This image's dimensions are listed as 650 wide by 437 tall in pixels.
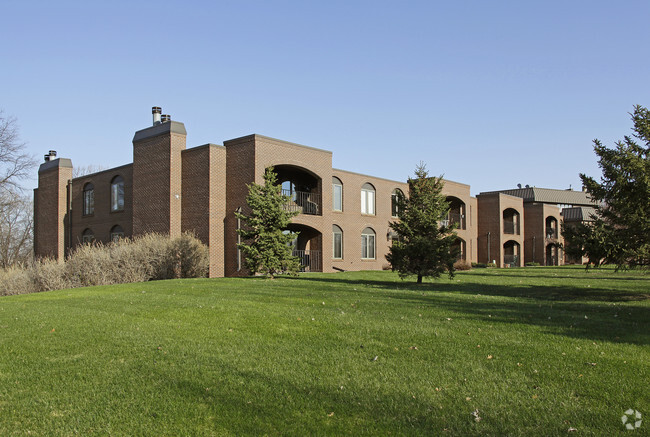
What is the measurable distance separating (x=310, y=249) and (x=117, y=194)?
13.0 meters

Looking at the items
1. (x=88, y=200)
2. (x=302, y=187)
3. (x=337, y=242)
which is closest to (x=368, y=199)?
(x=337, y=242)

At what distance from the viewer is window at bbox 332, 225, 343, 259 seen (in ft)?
110

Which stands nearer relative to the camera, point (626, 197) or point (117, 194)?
point (626, 197)

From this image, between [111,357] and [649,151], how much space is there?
1426 centimetres

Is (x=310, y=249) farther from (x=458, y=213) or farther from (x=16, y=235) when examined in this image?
(x=16, y=235)

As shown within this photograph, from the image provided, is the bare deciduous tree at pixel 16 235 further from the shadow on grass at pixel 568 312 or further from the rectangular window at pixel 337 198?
the shadow on grass at pixel 568 312

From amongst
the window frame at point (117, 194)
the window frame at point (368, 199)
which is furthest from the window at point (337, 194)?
the window frame at point (117, 194)

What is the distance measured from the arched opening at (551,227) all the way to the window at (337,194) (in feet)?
110

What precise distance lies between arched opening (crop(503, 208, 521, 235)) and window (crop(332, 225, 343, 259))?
24800 mm

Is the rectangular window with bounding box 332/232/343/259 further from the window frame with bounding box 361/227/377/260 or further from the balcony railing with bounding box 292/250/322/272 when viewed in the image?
the balcony railing with bounding box 292/250/322/272

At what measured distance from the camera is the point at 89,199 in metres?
35.5

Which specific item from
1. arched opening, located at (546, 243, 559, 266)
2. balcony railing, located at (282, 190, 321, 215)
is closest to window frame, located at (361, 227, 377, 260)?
balcony railing, located at (282, 190, 321, 215)

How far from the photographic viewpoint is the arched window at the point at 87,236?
34.7m

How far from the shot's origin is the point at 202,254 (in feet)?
82.2
